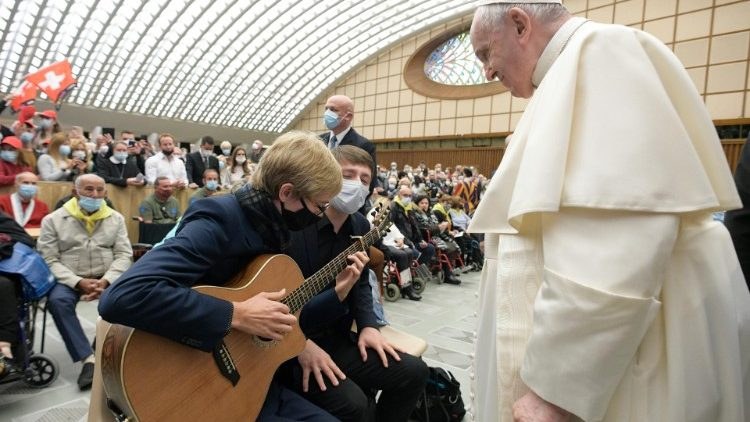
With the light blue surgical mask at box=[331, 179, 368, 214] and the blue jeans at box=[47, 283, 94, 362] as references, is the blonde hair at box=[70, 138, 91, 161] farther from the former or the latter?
the light blue surgical mask at box=[331, 179, 368, 214]

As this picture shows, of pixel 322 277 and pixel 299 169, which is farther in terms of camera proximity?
pixel 322 277

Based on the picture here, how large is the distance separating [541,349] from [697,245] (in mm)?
412

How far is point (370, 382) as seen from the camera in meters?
2.00

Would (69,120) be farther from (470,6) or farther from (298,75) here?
(470,6)

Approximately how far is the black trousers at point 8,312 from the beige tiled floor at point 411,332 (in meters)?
0.40

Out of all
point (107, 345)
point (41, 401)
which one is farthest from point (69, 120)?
point (107, 345)

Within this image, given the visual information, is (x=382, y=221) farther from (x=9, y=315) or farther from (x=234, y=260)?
(x=9, y=315)

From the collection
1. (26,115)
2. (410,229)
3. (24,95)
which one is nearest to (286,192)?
(410,229)

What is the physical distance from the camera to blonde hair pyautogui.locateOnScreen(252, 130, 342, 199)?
5.30 ft

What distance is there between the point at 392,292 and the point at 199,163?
4.48 meters

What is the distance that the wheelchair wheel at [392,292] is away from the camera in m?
5.77

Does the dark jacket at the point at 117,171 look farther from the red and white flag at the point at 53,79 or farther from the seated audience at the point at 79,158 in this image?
the red and white flag at the point at 53,79

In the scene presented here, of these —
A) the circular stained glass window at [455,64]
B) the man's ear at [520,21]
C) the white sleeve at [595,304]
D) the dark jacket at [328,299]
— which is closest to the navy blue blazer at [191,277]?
the dark jacket at [328,299]

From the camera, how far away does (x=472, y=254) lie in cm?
877
